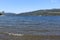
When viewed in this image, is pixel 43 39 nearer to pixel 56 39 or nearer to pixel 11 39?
pixel 56 39

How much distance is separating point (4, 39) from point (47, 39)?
4.81 metres

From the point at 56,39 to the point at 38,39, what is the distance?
2.05 metres

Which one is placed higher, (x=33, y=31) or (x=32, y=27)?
(x=33, y=31)

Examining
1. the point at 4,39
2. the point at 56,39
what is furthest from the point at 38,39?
the point at 4,39

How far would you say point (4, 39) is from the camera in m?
20.9

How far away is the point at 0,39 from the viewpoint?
20.8 m

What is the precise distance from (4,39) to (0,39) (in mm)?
439

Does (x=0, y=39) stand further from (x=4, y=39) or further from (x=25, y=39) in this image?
(x=25, y=39)

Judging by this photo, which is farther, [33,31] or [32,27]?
[32,27]

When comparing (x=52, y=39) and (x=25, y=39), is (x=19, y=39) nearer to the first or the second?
(x=25, y=39)

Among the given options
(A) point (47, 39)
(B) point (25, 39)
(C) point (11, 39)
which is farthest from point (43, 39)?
(C) point (11, 39)

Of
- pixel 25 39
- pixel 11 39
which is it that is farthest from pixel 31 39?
pixel 11 39

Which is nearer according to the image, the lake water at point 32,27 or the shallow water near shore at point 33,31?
the shallow water near shore at point 33,31

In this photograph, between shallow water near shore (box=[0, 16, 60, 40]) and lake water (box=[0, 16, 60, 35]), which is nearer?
shallow water near shore (box=[0, 16, 60, 40])
